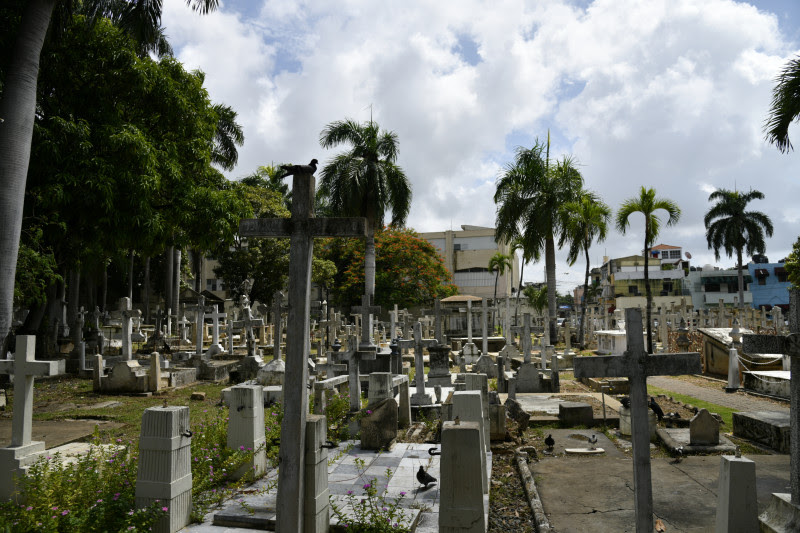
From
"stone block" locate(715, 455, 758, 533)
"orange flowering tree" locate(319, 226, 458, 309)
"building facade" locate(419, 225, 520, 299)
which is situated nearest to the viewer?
"stone block" locate(715, 455, 758, 533)

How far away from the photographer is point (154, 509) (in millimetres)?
4059

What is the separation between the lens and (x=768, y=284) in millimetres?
54094

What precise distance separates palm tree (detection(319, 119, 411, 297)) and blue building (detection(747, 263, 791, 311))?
48.4 m

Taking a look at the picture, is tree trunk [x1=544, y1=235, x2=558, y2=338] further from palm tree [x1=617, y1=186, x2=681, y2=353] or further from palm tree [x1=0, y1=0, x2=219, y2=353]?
palm tree [x1=0, y1=0, x2=219, y2=353]

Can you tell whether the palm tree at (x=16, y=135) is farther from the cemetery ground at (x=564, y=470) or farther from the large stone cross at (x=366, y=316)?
the large stone cross at (x=366, y=316)

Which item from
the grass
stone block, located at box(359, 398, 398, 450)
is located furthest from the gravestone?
the grass

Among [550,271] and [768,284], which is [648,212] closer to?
[550,271]

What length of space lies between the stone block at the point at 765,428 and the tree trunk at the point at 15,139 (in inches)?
528

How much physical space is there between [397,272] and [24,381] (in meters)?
30.4

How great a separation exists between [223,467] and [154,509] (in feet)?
4.13

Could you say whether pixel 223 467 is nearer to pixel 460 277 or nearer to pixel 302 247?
pixel 302 247

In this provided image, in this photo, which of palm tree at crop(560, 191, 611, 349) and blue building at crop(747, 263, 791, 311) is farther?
blue building at crop(747, 263, 791, 311)

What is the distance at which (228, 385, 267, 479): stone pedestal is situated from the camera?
548 cm

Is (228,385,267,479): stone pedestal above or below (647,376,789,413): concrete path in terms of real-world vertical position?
above
